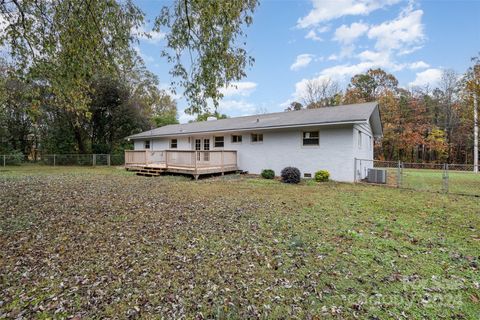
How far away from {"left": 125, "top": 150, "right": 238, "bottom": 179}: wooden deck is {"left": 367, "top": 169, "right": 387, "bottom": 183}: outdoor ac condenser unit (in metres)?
7.25

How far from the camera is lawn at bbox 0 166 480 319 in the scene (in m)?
2.46

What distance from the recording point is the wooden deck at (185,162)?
12273mm

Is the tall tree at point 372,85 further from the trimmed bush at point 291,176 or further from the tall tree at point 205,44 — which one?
the tall tree at point 205,44

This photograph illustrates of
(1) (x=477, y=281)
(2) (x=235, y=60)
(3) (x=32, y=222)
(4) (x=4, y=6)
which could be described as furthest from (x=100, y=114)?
(1) (x=477, y=281)

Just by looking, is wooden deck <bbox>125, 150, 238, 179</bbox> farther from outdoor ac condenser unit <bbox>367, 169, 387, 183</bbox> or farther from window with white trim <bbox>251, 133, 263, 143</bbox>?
outdoor ac condenser unit <bbox>367, 169, 387, 183</bbox>

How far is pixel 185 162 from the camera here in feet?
41.4

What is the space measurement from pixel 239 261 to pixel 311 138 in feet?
31.6

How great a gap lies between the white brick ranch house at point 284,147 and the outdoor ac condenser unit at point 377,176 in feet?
3.52

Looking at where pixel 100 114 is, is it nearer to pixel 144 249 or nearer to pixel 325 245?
pixel 144 249

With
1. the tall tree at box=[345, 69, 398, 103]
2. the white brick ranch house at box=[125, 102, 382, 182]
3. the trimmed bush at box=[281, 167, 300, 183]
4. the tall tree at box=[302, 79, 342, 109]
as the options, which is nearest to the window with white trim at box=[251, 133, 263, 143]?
the white brick ranch house at box=[125, 102, 382, 182]

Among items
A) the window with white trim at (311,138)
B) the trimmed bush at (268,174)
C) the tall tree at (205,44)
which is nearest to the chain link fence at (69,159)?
the trimmed bush at (268,174)

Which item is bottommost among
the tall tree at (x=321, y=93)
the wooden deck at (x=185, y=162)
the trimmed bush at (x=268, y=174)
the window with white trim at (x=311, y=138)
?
the trimmed bush at (x=268, y=174)

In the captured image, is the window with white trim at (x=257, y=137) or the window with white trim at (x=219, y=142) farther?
the window with white trim at (x=219, y=142)

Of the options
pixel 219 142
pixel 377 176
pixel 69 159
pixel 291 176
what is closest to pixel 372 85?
pixel 377 176
